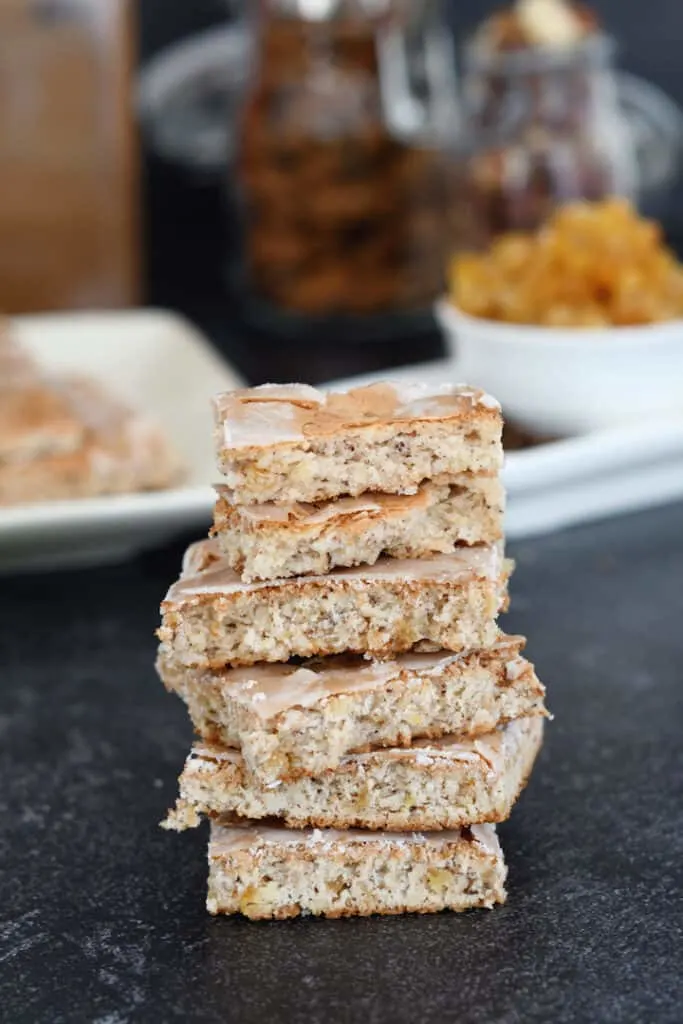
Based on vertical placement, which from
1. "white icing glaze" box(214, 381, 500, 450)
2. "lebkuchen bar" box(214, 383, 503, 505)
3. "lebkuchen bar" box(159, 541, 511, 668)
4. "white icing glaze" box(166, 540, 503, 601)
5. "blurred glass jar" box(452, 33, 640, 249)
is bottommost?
"lebkuchen bar" box(159, 541, 511, 668)

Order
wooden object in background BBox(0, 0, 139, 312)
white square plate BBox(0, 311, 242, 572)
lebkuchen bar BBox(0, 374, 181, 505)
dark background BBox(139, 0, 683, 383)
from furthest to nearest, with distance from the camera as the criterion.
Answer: dark background BBox(139, 0, 683, 383) < wooden object in background BBox(0, 0, 139, 312) < lebkuchen bar BBox(0, 374, 181, 505) < white square plate BBox(0, 311, 242, 572)

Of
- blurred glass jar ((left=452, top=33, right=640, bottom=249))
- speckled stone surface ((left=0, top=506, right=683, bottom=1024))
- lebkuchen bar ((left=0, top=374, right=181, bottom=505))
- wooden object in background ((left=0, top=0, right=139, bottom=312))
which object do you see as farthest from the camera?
wooden object in background ((left=0, top=0, right=139, bottom=312))

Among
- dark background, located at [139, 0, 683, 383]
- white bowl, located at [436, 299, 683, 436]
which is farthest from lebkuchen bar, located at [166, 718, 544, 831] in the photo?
dark background, located at [139, 0, 683, 383]

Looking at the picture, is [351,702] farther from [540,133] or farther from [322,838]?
[540,133]

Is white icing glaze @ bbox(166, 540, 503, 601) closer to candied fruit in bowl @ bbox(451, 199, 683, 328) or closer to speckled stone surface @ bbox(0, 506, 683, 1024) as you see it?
speckled stone surface @ bbox(0, 506, 683, 1024)

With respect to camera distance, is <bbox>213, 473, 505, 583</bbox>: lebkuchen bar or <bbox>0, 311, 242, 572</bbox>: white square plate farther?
<bbox>0, 311, 242, 572</bbox>: white square plate

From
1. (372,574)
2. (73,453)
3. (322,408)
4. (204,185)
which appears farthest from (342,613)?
(204,185)
